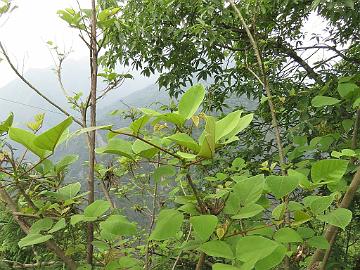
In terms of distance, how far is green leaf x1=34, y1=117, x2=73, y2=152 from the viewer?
0.61 metres

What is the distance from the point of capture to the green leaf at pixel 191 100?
2.13 ft

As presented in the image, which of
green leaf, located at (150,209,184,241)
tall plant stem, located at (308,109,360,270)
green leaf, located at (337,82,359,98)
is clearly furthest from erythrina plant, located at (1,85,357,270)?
green leaf, located at (337,82,359,98)

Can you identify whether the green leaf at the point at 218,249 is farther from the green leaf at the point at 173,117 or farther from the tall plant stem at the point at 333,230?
the tall plant stem at the point at 333,230

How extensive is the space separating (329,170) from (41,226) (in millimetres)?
→ 727

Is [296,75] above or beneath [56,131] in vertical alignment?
above

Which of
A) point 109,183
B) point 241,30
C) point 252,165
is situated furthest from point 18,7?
point 241,30

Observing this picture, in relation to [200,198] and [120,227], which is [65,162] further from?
[200,198]

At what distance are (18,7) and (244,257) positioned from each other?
1096 millimetres

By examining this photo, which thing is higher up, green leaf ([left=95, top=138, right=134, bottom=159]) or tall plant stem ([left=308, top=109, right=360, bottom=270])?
green leaf ([left=95, top=138, right=134, bottom=159])

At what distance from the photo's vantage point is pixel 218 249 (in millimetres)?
689

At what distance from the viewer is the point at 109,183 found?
5.98 ft

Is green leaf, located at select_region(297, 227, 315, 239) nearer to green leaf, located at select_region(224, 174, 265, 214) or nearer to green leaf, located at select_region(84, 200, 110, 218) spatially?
green leaf, located at select_region(224, 174, 265, 214)

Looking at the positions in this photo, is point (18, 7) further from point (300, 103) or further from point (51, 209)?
point (300, 103)

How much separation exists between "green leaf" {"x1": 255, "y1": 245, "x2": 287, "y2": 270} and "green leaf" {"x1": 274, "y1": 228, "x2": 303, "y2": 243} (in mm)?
59
